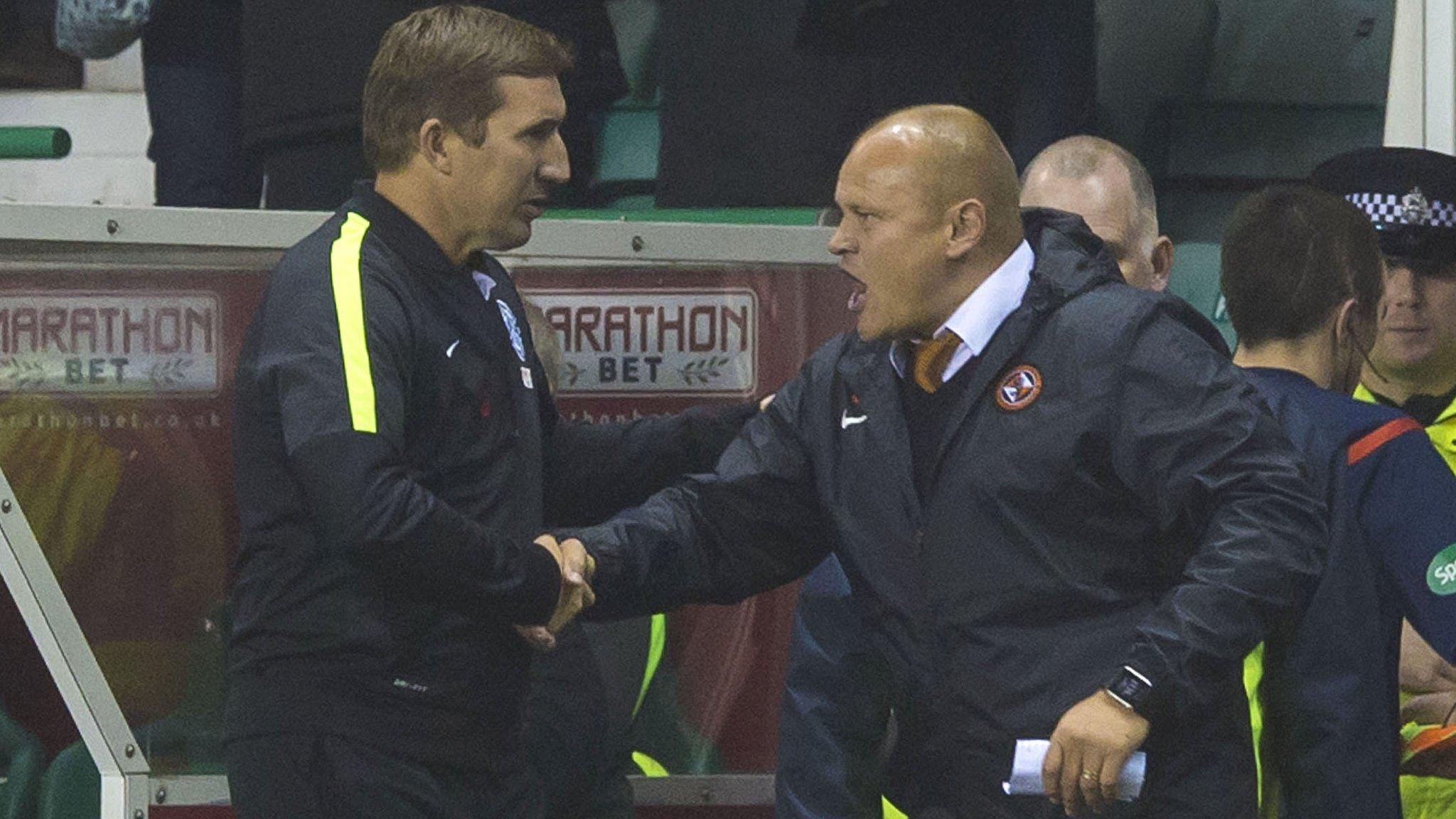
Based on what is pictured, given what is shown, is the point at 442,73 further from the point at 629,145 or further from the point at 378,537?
the point at 629,145

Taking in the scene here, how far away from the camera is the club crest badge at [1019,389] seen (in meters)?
3.11

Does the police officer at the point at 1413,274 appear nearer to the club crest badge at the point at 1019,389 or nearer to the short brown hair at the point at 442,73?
the club crest badge at the point at 1019,389

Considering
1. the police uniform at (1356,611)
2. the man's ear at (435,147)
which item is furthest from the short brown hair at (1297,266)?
the man's ear at (435,147)

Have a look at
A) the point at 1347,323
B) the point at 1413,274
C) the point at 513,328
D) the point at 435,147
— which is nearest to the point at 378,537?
the point at 513,328

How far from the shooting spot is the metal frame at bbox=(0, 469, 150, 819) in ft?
13.4

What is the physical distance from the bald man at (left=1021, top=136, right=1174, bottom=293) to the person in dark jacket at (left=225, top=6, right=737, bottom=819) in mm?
1140

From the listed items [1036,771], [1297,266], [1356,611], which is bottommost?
[1036,771]

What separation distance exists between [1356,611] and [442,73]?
136 cm

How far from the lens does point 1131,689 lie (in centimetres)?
294

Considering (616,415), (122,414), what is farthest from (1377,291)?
(122,414)

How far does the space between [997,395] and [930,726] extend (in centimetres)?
40

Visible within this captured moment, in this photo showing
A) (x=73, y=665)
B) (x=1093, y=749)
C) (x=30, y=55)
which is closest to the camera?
(x=1093, y=749)

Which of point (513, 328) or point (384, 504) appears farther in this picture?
point (513, 328)

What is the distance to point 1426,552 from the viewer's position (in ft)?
11.2
